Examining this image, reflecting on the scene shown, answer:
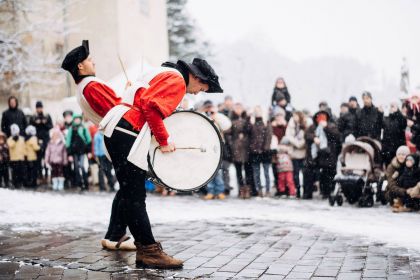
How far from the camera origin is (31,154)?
51.0 ft

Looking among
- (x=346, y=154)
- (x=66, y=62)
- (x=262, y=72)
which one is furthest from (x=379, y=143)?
(x=262, y=72)

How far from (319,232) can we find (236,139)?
579cm

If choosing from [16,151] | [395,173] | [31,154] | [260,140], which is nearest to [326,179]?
[260,140]

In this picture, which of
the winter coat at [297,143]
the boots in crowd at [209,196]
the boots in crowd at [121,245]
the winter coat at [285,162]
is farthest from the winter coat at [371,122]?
the boots in crowd at [121,245]

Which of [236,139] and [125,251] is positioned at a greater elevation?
[236,139]

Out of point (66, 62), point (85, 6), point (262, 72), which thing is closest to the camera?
point (66, 62)

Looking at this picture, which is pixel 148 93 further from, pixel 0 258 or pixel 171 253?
pixel 0 258

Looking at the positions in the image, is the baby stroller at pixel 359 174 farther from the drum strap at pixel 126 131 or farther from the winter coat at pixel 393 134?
the drum strap at pixel 126 131

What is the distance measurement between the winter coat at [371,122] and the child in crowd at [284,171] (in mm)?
1573

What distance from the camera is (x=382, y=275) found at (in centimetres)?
532

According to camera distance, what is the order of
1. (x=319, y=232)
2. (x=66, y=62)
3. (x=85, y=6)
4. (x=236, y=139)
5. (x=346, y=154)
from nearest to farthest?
1. (x=66, y=62)
2. (x=319, y=232)
3. (x=346, y=154)
4. (x=236, y=139)
5. (x=85, y=6)

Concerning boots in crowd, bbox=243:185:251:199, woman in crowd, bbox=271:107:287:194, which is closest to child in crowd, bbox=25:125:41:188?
boots in crowd, bbox=243:185:251:199

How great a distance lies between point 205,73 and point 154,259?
1705mm

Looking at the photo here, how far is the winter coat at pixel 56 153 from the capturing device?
15.1 metres
